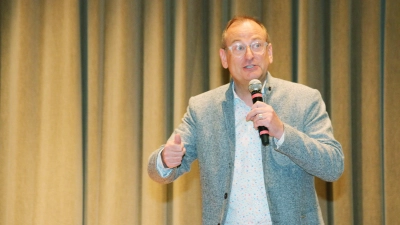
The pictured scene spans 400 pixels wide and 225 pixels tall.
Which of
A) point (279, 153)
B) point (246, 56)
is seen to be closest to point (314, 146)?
point (279, 153)

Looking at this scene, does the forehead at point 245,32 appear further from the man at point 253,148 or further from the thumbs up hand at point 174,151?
the thumbs up hand at point 174,151

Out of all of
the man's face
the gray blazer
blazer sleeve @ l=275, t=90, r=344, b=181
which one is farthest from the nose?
blazer sleeve @ l=275, t=90, r=344, b=181

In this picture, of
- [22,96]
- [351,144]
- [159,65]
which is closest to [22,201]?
[22,96]

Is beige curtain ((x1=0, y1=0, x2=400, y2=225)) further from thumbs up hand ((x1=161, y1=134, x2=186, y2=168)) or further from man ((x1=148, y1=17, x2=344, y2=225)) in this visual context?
thumbs up hand ((x1=161, y1=134, x2=186, y2=168))

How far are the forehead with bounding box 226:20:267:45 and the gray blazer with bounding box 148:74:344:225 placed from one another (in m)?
0.21

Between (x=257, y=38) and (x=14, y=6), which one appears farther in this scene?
(x=14, y=6)

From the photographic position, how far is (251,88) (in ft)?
7.14

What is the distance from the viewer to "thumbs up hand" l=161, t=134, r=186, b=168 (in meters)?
2.17

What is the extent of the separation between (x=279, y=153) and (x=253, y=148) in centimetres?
13

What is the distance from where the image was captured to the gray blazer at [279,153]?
6.83 feet

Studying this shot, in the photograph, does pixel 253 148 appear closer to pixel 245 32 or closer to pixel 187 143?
pixel 187 143

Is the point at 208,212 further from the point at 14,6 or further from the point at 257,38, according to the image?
the point at 14,6

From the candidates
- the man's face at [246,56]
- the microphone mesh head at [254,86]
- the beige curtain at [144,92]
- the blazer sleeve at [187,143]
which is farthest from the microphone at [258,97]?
the beige curtain at [144,92]

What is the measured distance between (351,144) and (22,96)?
241cm
